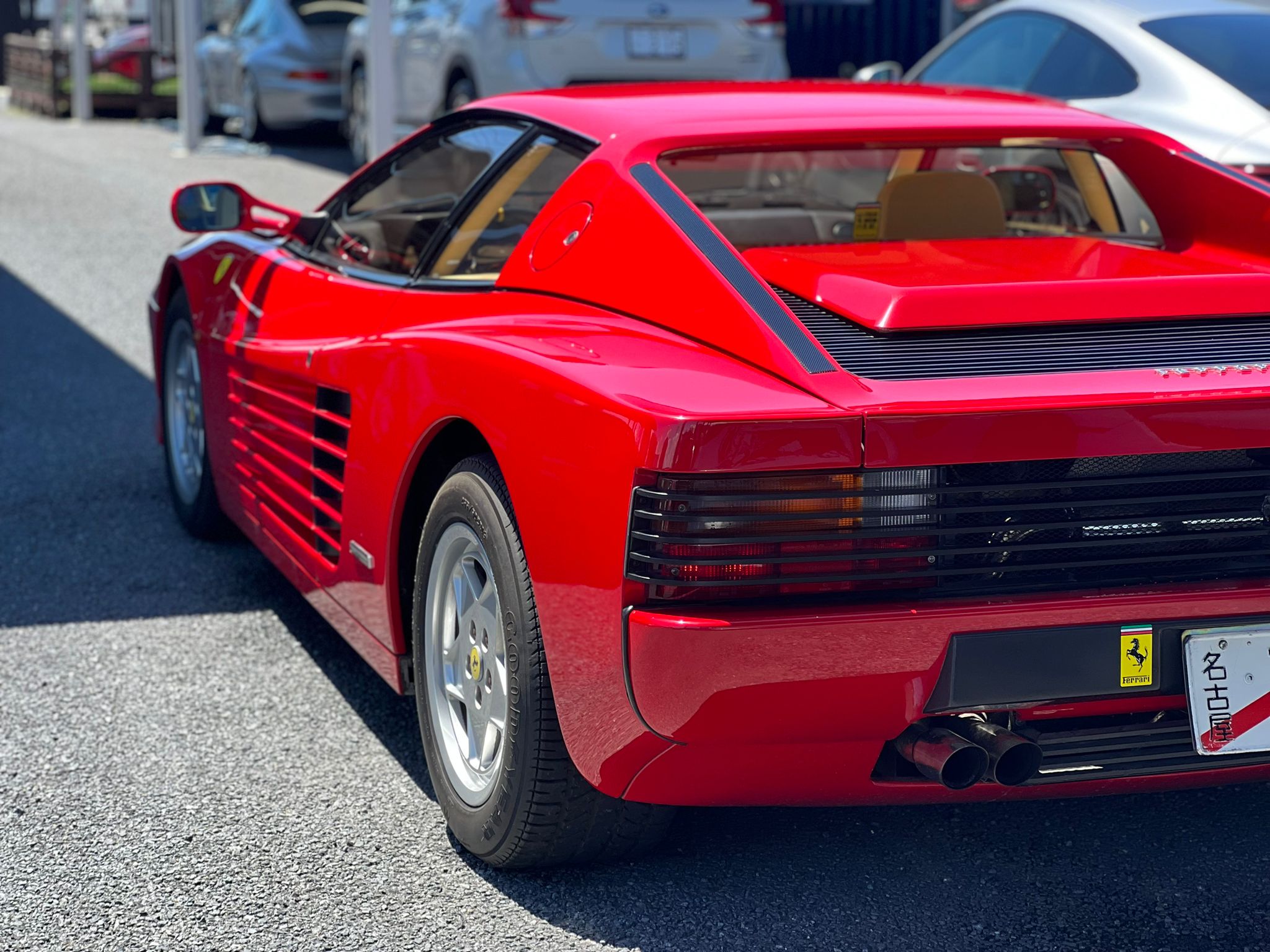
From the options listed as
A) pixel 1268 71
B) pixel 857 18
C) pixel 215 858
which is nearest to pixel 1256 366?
pixel 215 858

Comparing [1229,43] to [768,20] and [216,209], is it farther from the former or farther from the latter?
[768,20]

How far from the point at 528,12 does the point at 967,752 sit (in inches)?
344

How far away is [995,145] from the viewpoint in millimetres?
3371

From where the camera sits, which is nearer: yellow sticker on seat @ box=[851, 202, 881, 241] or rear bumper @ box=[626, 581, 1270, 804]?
rear bumper @ box=[626, 581, 1270, 804]

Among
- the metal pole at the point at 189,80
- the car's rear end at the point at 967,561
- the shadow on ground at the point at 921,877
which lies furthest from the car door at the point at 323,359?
the metal pole at the point at 189,80

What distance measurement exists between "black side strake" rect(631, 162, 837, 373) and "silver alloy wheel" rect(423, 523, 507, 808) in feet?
1.99

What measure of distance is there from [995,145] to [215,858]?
6.67 feet

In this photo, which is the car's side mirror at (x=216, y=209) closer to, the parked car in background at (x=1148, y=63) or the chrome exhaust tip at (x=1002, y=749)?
the chrome exhaust tip at (x=1002, y=749)

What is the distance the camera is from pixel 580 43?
34.2 ft

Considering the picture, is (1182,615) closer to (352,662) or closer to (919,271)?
(919,271)

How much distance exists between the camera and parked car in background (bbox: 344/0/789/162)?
34.2 feet

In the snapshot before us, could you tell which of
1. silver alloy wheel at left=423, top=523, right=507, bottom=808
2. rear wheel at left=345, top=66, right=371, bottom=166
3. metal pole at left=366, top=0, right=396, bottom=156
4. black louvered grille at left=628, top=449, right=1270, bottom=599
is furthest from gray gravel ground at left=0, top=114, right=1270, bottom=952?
rear wheel at left=345, top=66, right=371, bottom=166

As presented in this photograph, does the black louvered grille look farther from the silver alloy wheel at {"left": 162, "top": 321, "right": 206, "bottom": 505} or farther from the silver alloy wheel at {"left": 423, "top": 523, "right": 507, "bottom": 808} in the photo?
the silver alloy wheel at {"left": 162, "top": 321, "right": 206, "bottom": 505}

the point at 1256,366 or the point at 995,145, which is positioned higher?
the point at 995,145
